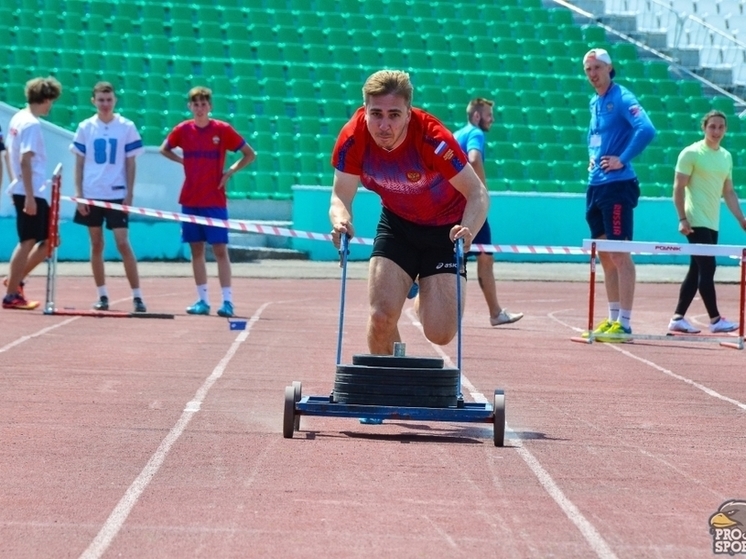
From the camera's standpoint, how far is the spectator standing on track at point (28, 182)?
12633mm

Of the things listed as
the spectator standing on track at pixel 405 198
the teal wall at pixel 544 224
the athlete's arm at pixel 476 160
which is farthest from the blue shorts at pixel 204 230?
the teal wall at pixel 544 224

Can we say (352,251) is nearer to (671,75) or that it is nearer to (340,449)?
(671,75)

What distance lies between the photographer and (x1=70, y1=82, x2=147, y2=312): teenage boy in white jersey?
12.7 meters

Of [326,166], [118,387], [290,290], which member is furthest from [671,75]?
[118,387]

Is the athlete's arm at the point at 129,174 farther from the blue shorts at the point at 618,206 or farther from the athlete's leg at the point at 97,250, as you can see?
the blue shorts at the point at 618,206

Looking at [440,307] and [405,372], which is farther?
[440,307]

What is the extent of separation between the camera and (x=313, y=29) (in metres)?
26.3

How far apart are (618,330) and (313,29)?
16.0 meters

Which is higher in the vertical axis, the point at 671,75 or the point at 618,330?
the point at 671,75

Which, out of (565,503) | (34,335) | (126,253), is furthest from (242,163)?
(565,503)

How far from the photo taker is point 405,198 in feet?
23.0

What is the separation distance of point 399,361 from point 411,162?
100 cm

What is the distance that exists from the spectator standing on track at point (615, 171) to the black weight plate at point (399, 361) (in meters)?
5.03

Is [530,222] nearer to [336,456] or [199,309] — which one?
[199,309]
